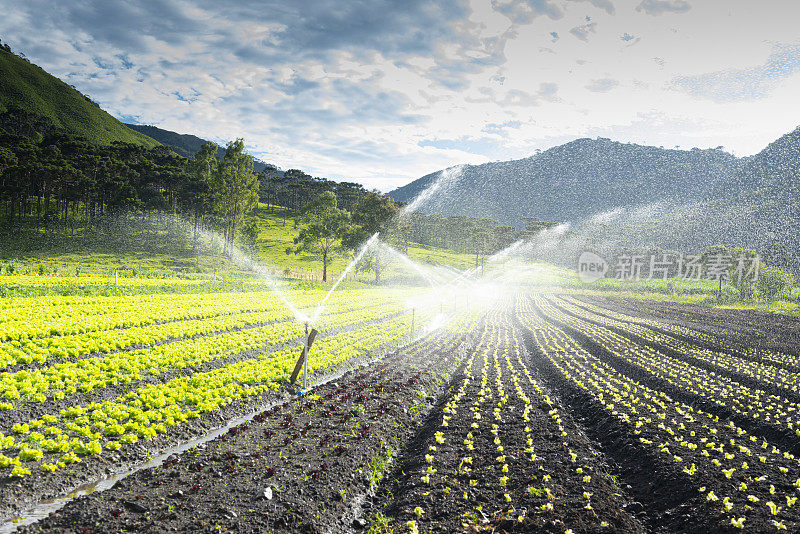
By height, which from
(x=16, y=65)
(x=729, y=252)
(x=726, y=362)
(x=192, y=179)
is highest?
(x=16, y=65)

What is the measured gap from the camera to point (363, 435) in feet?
36.3

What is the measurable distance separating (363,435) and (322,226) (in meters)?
58.2

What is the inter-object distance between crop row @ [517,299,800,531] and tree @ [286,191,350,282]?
2091 inches

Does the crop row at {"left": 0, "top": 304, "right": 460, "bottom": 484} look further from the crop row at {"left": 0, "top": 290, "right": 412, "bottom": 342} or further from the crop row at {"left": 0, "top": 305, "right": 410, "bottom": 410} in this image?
the crop row at {"left": 0, "top": 290, "right": 412, "bottom": 342}

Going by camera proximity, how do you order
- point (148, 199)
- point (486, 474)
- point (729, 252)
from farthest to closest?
point (148, 199) → point (729, 252) → point (486, 474)

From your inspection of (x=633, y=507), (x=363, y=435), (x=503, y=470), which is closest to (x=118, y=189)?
(x=363, y=435)

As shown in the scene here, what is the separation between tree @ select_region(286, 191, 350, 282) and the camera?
66312 mm

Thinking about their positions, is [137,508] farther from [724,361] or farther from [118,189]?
[118,189]

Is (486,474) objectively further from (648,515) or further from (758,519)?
(758,519)

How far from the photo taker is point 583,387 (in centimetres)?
1719

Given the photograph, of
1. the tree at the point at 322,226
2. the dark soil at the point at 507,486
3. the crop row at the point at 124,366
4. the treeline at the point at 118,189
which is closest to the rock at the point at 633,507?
the dark soil at the point at 507,486

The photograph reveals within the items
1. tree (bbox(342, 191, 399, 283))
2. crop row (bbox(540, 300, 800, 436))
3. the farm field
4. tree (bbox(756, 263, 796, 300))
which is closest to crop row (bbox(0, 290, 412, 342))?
the farm field

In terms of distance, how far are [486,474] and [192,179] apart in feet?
302

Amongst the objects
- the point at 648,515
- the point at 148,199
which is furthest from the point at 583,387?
the point at 148,199
